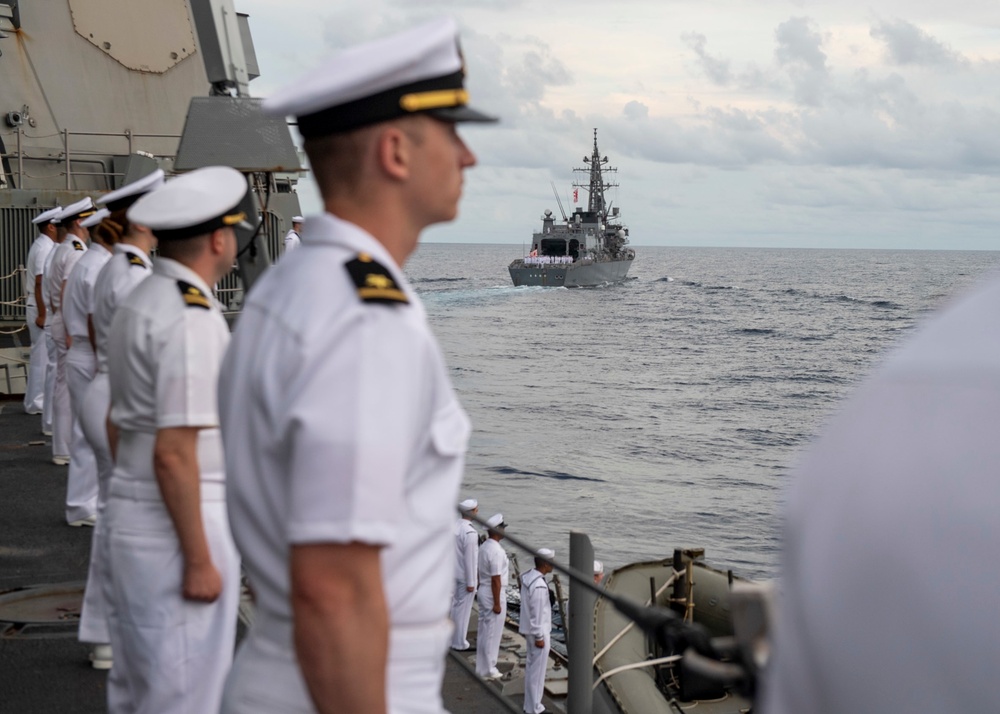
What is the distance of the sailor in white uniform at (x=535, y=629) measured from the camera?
1540 cm

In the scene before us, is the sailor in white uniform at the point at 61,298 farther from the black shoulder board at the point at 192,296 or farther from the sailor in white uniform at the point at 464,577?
the sailor in white uniform at the point at 464,577

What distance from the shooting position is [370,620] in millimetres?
1569

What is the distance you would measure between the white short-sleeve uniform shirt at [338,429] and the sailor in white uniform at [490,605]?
50.3 ft

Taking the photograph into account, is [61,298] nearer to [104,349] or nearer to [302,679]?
[104,349]

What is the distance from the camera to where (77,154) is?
624 inches

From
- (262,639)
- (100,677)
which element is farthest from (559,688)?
(262,639)

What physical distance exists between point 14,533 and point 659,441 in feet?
119

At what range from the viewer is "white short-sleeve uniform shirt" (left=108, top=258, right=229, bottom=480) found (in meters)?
3.12

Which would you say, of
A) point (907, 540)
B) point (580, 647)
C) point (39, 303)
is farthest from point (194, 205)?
point (39, 303)

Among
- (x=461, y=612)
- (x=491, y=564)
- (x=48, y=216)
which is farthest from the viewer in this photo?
(x=461, y=612)

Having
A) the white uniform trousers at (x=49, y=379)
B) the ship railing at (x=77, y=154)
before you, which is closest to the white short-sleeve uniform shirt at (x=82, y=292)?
the white uniform trousers at (x=49, y=379)

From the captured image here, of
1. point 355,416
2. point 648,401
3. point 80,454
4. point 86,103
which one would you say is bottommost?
point 648,401

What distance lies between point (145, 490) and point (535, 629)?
41.8ft

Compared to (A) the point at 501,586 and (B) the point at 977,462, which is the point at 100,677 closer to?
(B) the point at 977,462
